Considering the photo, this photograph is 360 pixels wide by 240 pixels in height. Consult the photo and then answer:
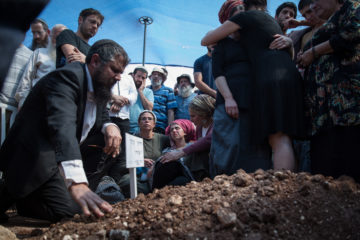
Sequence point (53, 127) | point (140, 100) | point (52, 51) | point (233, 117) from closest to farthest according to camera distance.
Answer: point (53, 127), point (233, 117), point (52, 51), point (140, 100)

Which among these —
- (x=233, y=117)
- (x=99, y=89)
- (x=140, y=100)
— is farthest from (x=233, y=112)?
(x=140, y=100)

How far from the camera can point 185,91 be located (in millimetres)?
4875

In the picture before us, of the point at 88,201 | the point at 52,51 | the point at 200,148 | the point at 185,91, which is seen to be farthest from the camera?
the point at 185,91

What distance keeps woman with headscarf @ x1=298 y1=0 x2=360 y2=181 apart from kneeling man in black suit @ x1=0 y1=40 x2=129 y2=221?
1.43 metres

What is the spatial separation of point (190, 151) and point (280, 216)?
182 cm

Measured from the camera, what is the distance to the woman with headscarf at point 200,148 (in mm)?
3029

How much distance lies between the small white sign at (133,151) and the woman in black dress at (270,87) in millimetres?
861

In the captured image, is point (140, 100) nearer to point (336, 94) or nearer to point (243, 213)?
point (336, 94)

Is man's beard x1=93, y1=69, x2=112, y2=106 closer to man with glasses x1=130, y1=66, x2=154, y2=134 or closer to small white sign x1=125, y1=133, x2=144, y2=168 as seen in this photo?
small white sign x1=125, y1=133, x2=144, y2=168

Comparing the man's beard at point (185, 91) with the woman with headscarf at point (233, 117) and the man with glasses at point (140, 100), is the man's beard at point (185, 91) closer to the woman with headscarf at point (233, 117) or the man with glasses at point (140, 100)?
the man with glasses at point (140, 100)

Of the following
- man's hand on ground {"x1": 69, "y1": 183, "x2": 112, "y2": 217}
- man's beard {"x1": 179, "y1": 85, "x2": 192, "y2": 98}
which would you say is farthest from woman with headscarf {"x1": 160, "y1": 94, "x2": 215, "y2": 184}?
man's hand on ground {"x1": 69, "y1": 183, "x2": 112, "y2": 217}

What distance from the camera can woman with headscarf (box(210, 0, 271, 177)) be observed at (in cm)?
231

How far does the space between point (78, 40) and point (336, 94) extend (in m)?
2.45

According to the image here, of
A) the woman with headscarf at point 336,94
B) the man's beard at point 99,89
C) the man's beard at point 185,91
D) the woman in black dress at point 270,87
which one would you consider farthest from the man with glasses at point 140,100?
the woman with headscarf at point 336,94
